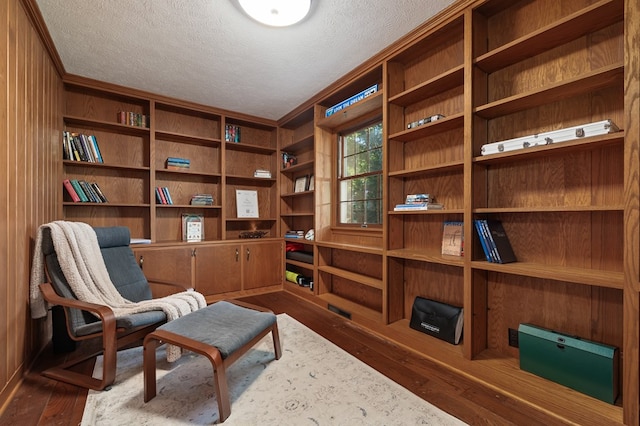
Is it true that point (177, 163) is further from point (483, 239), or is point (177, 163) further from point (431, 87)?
point (483, 239)

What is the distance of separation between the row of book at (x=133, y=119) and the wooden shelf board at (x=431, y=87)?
279cm

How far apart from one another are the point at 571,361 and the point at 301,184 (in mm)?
3154

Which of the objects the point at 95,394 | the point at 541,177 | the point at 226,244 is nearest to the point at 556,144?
the point at 541,177

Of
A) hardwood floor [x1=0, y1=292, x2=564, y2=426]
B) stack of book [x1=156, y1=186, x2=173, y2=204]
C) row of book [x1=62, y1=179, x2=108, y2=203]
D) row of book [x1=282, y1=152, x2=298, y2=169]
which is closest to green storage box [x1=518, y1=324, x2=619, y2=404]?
hardwood floor [x1=0, y1=292, x2=564, y2=426]

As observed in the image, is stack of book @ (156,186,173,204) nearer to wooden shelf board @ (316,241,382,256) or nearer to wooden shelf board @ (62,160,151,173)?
wooden shelf board @ (62,160,151,173)

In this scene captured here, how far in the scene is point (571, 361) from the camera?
149cm

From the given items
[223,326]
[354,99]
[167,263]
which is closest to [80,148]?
[167,263]

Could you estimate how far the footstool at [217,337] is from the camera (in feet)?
4.54

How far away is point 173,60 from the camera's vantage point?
8.26ft

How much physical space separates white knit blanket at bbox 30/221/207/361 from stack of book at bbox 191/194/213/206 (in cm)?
147

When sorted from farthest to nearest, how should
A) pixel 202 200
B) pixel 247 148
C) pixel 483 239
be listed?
pixel 247 148, pixel 202 200, pixel 483 239

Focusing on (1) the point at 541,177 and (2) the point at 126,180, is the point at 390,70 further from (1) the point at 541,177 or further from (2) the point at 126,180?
(2) the point at 126,180

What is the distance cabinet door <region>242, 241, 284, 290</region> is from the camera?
3.61 m

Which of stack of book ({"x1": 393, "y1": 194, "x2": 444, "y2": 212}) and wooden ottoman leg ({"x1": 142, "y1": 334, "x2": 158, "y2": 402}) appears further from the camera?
stack of book ({"x1": 393, "y1": 194, "x2": 444, "y2": 212})
